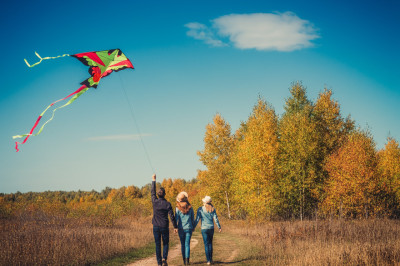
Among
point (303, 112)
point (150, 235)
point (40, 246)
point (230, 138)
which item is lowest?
point (150, 235)

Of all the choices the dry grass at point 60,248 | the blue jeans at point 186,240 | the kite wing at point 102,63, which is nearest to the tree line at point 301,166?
the dry grass at point 60,248

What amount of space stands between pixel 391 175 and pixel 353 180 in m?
8.39

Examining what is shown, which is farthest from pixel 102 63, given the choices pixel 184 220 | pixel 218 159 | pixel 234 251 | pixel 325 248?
pixel 218 159

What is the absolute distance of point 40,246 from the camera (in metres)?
11.5

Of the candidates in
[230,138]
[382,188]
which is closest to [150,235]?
[230,138]

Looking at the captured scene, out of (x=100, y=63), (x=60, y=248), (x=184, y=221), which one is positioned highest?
(x=100, y=63)

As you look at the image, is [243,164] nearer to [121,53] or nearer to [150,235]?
[150,235]

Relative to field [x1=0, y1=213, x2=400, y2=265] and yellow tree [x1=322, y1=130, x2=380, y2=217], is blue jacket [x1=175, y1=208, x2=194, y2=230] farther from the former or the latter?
yellow tree [x1=322, y1=130, x2=380, y2=217]

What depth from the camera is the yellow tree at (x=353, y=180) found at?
24.9 meters

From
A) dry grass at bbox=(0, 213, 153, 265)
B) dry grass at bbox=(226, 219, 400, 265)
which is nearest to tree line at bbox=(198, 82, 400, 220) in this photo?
dry grass at bbox=(226, 219, 400, 265)

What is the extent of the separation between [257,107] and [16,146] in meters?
30.4

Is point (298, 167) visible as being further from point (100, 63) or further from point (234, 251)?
point (100, 63)

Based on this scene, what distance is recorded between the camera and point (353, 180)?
82.0ft

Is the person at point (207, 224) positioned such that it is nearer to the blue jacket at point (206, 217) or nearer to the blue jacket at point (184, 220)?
the blue jacket at point (206, 217)
